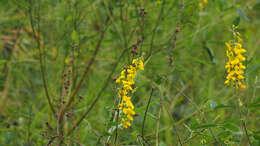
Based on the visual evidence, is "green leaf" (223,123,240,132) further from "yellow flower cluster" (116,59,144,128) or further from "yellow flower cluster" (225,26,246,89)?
"yellow flower cluster" (116,59,144,128)

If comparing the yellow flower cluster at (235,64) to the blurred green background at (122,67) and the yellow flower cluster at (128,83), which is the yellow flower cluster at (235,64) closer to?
the blurred green background at (122,67)

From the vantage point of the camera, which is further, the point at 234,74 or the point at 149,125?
the point at 149,125

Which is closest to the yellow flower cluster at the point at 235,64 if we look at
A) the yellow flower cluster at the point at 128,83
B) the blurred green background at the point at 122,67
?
the blurred green background at the point at 122,67

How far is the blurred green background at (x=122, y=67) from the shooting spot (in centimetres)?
107

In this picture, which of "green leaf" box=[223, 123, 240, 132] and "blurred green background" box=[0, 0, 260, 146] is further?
"blurred green background" box=[0, 0, 260, 146]

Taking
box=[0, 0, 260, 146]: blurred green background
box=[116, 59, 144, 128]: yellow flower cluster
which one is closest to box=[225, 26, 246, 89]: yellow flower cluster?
box=[0, 0, 260, 146]: blurred green background

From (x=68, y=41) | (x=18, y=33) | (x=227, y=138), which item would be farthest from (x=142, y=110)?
(x=18, y=33)

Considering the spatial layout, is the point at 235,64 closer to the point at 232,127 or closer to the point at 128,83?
the point at 232,127

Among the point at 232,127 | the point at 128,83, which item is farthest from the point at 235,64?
the point at 128,83

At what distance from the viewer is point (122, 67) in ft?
3.06

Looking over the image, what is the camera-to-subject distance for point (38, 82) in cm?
214

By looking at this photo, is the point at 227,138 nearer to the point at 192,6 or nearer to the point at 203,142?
the point at 203,142

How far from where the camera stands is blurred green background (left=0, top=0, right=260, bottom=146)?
1.07 meters

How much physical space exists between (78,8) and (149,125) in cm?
62
